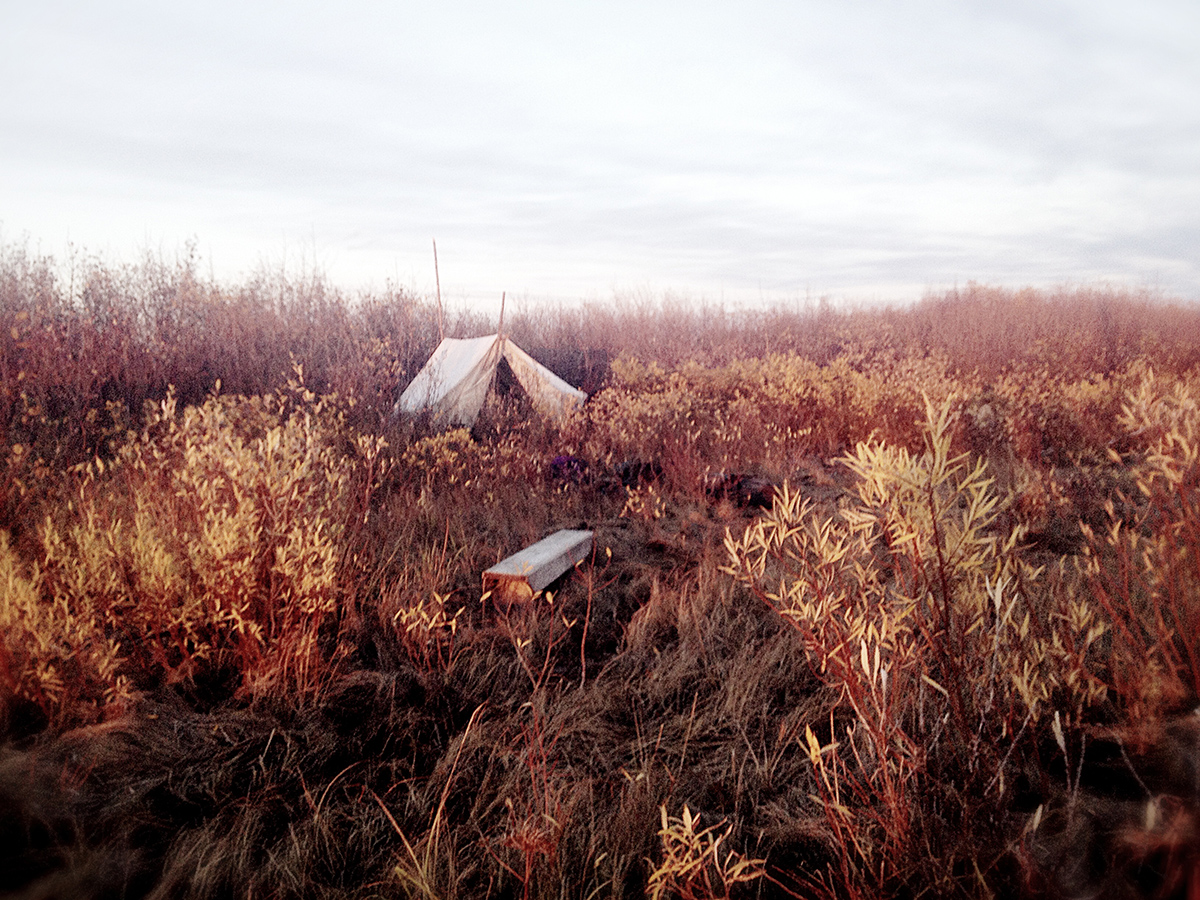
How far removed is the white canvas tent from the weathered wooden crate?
3.53 meters

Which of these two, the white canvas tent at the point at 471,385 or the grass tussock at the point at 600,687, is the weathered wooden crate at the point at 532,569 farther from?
the white canvas tent at the point at 471,385

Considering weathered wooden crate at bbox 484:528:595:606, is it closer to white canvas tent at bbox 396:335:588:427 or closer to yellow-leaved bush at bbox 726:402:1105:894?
yellow-leaved bush at bbox 726:402:1105:894

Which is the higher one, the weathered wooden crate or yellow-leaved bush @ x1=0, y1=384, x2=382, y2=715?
yellow-leaved bush @ x1=0, y1=384, x2=382, y2=715

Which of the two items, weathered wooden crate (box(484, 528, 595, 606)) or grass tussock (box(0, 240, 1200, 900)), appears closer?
grass tussock (box(0, 240, 1200, 900))

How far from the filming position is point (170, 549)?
2.62m

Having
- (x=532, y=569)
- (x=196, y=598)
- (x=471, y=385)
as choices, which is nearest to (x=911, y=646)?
(x=532, y=569)

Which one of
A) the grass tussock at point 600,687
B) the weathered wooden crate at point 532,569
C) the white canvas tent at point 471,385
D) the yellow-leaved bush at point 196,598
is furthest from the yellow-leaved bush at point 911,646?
the white canvas tent at point 471,385

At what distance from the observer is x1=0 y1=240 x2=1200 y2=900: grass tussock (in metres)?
1.41

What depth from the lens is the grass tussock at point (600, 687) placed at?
4.63 ft

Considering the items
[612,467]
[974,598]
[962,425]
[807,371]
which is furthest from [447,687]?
[807,371]

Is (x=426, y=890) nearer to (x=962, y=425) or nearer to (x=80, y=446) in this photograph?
(x=80, y=446)

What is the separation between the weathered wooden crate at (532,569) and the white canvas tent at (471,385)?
11.6 feet

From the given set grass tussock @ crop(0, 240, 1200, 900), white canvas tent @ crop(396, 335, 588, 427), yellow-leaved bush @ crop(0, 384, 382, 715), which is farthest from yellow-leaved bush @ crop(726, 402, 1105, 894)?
white canvas tent @ crop(396, 335, 588, 427)

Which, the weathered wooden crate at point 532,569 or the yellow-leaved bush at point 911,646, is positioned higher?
the yellow-leaved bush at point 911,646
